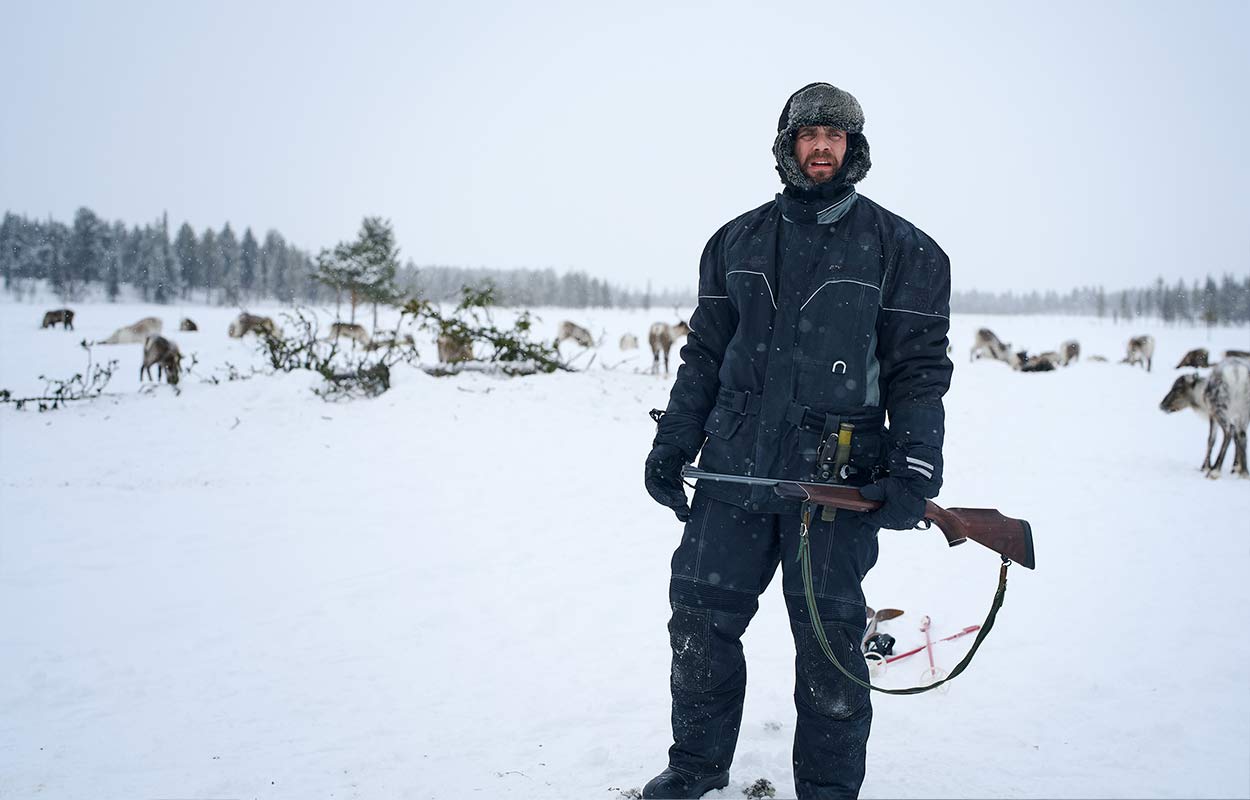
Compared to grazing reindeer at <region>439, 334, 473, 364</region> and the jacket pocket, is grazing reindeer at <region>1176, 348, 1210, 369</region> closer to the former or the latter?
grazing reindeer at <region>439, 334, 473, 364</region>

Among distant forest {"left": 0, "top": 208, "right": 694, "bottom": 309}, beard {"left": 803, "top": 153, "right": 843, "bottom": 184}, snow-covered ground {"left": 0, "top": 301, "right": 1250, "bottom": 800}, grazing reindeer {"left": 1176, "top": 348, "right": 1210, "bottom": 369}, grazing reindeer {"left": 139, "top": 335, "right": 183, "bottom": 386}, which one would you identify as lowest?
snow-covered ground {"left": 0, "top": 301, "right": 1250, "bottom": 800}

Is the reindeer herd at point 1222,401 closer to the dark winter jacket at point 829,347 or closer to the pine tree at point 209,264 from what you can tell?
the dark winter jacket at point 829,347

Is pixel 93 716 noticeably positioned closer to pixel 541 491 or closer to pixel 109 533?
pixel 109 533

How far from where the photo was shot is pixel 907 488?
7.72 ft

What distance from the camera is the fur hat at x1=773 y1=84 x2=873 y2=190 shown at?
2.58 meters

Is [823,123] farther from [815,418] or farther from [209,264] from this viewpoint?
[209,264]

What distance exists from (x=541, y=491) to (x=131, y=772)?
15.2 ft

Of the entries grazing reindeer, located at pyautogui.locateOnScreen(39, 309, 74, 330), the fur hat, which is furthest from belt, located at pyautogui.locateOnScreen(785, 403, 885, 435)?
grazing reindeer, located at pyautogui.locateOnScreen(39, 309, 74, 330)

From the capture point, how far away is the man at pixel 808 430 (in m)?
2.46

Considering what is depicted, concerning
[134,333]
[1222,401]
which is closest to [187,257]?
[134,333]

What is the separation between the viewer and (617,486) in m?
7.59

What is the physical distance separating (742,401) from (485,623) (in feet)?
8.87

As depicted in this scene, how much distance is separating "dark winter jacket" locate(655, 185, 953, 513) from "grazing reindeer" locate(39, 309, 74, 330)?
1209 inches

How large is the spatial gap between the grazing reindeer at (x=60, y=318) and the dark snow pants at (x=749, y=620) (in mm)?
30670
